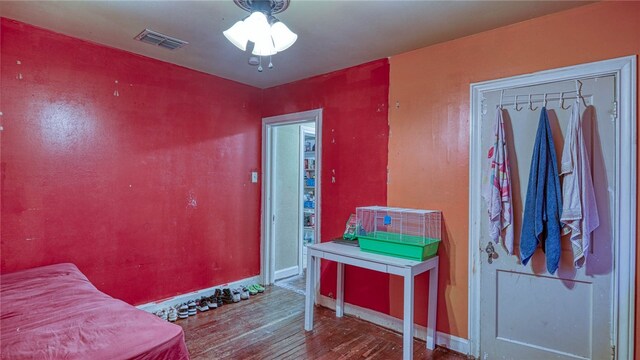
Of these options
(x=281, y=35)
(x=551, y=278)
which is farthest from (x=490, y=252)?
(x=281, y=35)

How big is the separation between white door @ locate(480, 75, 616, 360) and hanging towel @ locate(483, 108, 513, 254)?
73mm

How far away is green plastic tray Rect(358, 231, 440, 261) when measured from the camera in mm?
2521

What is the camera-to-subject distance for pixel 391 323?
3016mm

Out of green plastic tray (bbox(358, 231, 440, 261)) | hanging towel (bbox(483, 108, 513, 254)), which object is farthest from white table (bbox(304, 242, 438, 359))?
hanging towel (bbox(483, 108, 513, 254))

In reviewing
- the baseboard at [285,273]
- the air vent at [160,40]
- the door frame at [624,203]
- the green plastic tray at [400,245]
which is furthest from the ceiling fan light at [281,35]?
the baseboard at [285,273]

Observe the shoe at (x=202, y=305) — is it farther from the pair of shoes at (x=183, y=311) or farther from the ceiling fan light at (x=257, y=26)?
the ceiling fan light at (x=257, y=26)

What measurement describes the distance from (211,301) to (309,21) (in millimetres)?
2851

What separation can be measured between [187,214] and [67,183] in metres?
1.06

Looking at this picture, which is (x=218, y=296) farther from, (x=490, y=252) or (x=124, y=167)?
(x=490, y=252)

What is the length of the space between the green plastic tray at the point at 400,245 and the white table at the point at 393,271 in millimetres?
61

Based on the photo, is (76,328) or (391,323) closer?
(76,328)

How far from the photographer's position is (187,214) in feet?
11.4

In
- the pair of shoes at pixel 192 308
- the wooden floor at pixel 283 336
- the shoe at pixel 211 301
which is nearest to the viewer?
the wooden floor at pixel 283 336

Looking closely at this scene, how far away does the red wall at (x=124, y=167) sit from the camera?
2.50 metres
